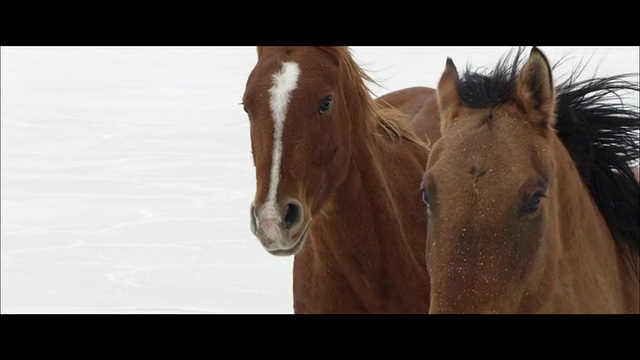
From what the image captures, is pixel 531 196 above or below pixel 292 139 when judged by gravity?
below

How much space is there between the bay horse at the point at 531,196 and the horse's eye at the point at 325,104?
65 cm

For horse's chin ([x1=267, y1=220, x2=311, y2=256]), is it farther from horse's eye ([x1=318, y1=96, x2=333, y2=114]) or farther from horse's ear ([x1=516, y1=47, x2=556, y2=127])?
horse's ear ([x1=516, y1=47, x2=556, y2=127])

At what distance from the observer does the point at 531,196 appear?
2904 millimetres

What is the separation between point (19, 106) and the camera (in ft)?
48.7

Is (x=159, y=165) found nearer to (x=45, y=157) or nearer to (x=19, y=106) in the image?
(x=45, y=157)

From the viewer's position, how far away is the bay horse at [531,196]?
9.41 ft

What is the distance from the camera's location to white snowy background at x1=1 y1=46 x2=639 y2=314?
777 centimetres

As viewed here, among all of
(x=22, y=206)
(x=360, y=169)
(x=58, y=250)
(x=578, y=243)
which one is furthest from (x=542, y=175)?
(x=22, y=206)

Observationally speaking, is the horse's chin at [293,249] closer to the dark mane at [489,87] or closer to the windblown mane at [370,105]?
the windblown mane at [370,105]

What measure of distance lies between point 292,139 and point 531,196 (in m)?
1.25

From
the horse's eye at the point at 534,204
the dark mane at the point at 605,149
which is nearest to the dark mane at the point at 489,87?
the dark mane at the point at 605,149

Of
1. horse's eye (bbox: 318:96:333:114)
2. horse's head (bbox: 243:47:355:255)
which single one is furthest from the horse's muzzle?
horse's eye (bbox: 318:96:333:114)

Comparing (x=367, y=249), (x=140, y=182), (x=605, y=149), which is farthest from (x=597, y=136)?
(x=140, y=182)

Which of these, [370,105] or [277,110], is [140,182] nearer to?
[370,105]
